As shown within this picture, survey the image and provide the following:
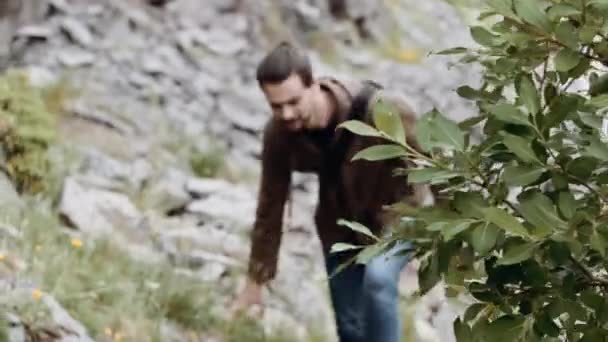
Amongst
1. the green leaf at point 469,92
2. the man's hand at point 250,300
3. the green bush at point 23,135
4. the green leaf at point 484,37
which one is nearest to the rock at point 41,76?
the green bush at point 23,135

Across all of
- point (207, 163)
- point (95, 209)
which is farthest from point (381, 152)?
point (207, 163)

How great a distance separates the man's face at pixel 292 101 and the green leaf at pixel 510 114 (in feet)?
7.45

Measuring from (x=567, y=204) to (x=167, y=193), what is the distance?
629cm

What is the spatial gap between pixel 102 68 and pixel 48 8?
105 cm

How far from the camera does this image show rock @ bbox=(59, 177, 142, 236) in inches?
252

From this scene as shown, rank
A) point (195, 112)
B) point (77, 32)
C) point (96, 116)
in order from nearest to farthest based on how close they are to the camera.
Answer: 1. point (96, 116)
2. point (195, 112)
3. point (77, 32)

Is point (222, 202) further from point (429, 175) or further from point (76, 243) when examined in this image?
point (429, 175)

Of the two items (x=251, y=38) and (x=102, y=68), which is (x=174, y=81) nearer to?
(x=102, y=68)

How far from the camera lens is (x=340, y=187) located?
4449mm

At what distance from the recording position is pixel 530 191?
6.04ft

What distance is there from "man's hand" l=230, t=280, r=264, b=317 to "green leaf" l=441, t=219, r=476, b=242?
3.24m

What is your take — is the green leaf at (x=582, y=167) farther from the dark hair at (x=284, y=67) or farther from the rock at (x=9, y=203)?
the rock at (x=9, y=203)

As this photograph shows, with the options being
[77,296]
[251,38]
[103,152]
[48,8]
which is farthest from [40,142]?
[251,38]

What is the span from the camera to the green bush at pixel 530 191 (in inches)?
69.6
